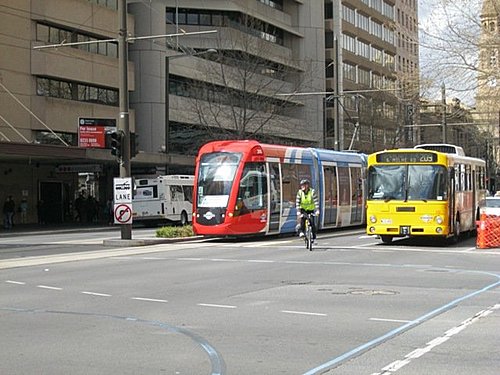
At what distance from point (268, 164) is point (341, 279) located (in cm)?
1235

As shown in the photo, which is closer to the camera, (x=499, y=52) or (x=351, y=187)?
(x=499, y=52)

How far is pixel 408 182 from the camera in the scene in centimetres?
2288

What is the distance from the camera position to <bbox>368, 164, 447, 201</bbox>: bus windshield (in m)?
22.6

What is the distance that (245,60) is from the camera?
1887 inches

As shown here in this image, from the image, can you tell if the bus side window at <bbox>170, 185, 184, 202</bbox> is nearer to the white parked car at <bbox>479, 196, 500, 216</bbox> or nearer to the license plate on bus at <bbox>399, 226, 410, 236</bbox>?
the white parked car at <bbox>479, 196, 500, 216</bbox>

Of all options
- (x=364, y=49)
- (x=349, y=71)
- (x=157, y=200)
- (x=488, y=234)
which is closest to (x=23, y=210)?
(x=157, y=200)

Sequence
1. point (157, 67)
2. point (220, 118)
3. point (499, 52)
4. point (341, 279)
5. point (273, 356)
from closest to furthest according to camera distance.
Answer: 1. point (273, 356)
2. point (341, 279)
3. point (499, 52)
4. point (220, 118)
5. point (157, 67)

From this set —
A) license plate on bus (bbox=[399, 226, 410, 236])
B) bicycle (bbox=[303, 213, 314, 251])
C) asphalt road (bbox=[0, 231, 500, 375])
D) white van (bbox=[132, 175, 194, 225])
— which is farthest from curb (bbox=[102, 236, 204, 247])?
white van (bbox=[132, 175, 194, 225])

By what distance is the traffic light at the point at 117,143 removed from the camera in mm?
25656

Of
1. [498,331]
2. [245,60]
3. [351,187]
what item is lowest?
[498,331]

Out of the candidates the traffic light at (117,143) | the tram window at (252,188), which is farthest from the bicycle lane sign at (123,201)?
the tram window at (252,188)

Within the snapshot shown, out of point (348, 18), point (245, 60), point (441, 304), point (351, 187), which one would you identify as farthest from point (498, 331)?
point (348, 18)

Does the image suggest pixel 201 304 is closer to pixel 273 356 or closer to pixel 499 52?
pixel 273 356

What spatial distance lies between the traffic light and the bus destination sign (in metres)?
8.60
